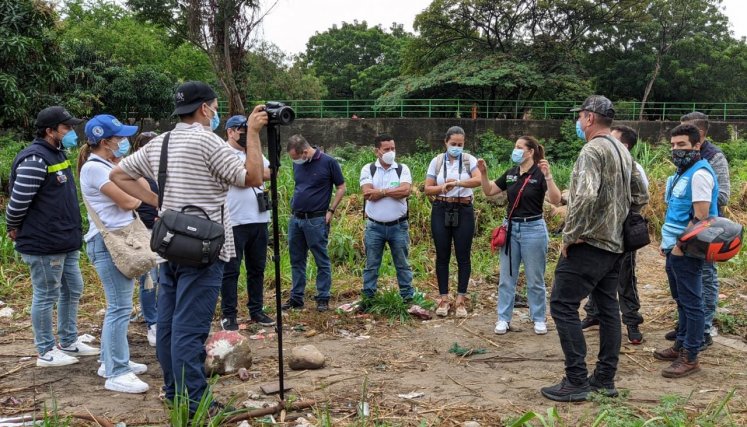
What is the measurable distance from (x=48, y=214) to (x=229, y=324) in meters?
1.96

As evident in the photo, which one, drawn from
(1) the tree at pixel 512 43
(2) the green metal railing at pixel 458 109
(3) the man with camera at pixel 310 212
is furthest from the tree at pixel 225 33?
(3) the man with camera at pixel 310 212

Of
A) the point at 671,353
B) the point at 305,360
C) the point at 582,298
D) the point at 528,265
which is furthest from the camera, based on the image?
the point at 528,265

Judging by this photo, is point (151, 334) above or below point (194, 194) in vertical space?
below

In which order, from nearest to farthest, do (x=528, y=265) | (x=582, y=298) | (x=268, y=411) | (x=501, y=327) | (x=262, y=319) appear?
(x=268, y=411)
(x=582, y=298)
(x=528, y=265)
(x=501, y=327)
(x=262, y=319)

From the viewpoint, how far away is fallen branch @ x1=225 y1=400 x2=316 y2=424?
3510mm

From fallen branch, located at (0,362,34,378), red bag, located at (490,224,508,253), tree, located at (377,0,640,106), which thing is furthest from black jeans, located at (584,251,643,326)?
tree, located at (377,0,640,106)

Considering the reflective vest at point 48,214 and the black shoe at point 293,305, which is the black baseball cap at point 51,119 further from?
the black shoe at point 293,305

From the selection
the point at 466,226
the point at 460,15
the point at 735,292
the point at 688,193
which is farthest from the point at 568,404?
the point at 460,15

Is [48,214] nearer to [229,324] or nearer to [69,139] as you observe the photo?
[69,139]

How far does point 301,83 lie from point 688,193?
24015 millimetres

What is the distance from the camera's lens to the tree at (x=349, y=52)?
37.0 meters

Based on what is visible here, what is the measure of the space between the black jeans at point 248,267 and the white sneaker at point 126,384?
1587 millimetres

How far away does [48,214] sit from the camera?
441 cm

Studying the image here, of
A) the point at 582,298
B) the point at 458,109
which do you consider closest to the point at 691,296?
the point at 582,298
